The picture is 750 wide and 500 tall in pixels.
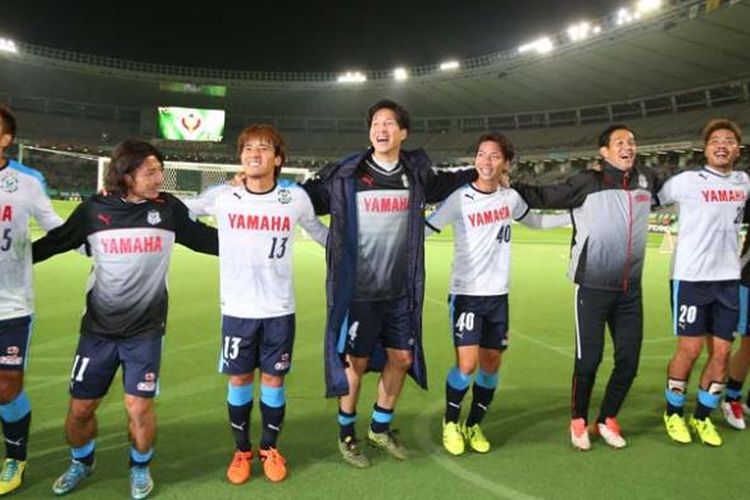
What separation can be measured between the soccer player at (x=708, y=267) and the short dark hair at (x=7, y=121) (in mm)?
4370

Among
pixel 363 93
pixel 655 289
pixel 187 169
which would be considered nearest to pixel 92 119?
pixel 363 93

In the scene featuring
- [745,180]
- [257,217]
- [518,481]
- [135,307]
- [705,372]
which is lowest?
[518,481]

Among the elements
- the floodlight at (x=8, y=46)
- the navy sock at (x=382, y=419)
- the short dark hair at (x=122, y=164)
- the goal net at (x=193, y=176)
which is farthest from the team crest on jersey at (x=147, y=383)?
the floodlight at (x=8, y=46)

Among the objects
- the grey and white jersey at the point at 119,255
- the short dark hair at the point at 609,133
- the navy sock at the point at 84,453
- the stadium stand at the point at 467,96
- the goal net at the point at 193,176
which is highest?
the stadium stand at the point at 467,96

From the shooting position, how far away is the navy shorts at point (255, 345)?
3.75 m

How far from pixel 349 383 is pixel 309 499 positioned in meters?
0.83

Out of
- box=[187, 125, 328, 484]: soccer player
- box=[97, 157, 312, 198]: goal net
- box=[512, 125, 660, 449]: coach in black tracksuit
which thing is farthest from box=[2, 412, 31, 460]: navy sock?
box=[97, 157, 312, 198]: goal net

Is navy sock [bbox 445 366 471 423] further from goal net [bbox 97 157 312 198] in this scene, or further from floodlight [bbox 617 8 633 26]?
floodlight [bbox 617 8 633 26]

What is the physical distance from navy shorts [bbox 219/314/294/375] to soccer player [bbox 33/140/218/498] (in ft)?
1.30

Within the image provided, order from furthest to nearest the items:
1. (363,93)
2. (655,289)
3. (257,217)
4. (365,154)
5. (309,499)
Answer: (363,93) < (655,289) < (365,154) < (257,217) < (309,499)

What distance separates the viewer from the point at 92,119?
54562mm

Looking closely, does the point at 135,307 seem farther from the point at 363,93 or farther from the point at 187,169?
the point at 363,93

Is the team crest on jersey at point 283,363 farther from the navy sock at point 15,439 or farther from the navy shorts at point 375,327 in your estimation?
the navy sock at point 15,439

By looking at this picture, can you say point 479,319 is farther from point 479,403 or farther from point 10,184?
point 10,184
